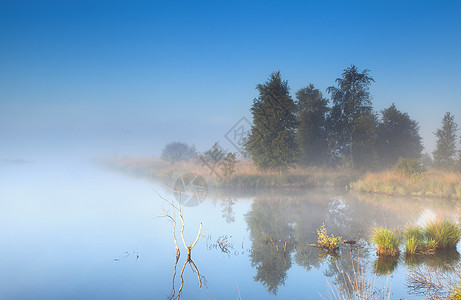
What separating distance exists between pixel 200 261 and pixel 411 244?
484cm

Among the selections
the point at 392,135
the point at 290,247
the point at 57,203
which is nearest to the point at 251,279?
the point at 290,247

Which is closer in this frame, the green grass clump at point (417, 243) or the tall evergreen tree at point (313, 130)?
the green grass clump at point (417, 243)

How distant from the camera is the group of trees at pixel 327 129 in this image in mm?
23625

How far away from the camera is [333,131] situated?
30.4m

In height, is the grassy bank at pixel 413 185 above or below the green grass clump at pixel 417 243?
above

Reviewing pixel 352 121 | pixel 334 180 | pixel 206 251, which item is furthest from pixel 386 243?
pixel 352 121

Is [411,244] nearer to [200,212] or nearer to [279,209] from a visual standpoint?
[279,209]

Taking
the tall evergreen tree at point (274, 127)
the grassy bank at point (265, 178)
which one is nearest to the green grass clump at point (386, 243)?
the grassy bank at point (265, 178)

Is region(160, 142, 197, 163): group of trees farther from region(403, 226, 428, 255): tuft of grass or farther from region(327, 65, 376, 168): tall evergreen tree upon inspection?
region(403, 226, 428, 255): tuft of grass

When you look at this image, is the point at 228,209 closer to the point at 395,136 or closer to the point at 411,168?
the point at 411,168

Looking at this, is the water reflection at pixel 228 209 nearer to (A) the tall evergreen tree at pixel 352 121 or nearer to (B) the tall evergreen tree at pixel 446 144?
(A) the tall evergreen tree at pixel 352 121

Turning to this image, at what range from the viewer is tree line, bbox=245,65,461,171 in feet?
77.6

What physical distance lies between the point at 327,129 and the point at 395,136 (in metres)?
7.84

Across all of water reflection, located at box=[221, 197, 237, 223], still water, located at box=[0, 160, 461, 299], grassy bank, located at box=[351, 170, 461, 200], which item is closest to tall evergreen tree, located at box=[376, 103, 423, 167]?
grassy bank, located at box=[351, 170, 461, 200]
